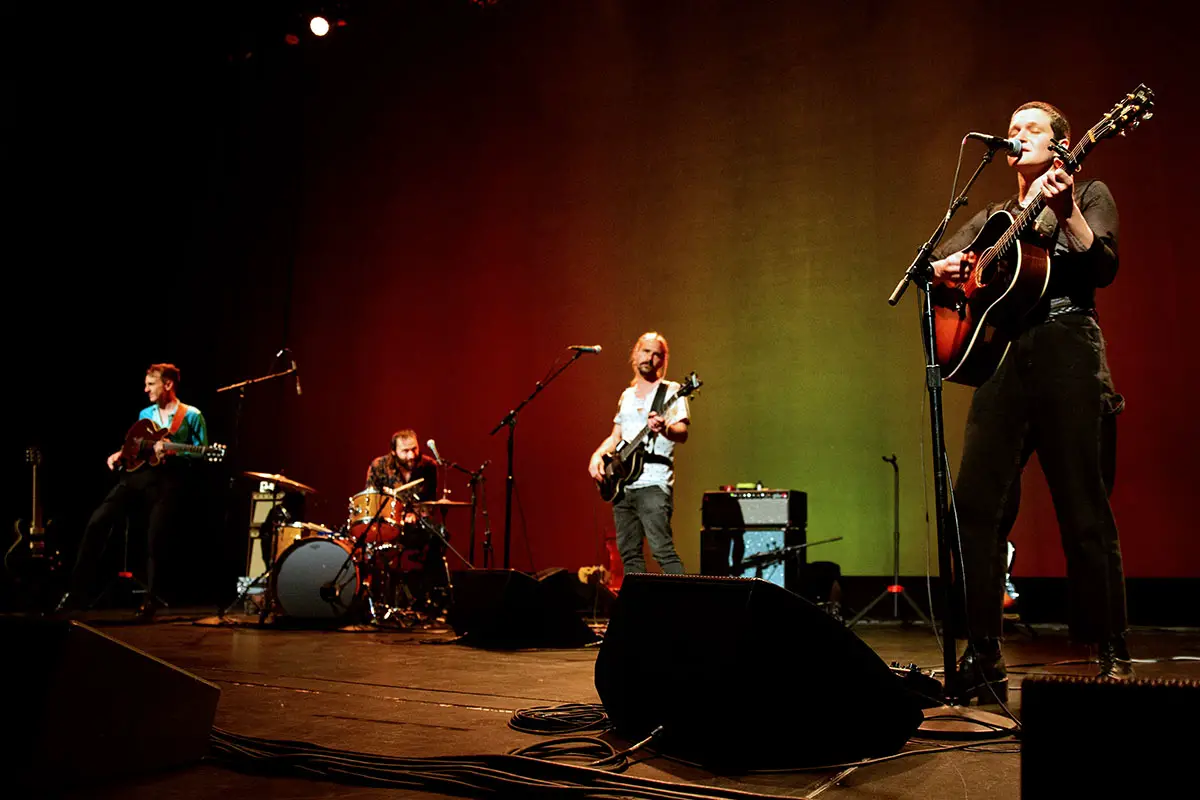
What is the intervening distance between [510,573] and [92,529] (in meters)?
Answer: 3.61

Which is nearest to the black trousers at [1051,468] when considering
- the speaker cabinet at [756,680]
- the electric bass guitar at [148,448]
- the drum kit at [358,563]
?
the speaker cabinet at [756,680]

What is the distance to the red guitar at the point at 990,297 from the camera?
2859 millimetres

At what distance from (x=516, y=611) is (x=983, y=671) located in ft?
8.54

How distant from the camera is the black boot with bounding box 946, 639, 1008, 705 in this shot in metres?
2.86

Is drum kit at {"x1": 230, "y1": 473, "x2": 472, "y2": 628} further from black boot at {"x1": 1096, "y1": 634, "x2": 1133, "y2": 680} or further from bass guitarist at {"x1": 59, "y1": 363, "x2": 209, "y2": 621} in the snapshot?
black boot at {"x1": 1096, "y1": 634, "x2": 1133, "y2": 680}

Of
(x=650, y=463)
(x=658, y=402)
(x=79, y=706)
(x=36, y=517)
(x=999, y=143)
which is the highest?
(x=999, y=143)

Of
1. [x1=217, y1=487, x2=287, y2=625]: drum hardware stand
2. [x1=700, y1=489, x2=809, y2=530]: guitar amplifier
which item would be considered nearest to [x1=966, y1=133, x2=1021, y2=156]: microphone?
→ [x1=700, y1=489, x2=809, y2=530]: guitar amplifier

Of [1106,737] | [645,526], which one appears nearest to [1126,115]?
[1106,737]

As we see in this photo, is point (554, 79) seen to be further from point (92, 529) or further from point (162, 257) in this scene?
point (92, 529)

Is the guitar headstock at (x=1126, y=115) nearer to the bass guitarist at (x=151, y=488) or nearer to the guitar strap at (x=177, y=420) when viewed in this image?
the bass guitarist at (x=151, y=488)

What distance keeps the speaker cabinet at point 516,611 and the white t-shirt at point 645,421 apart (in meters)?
0.80

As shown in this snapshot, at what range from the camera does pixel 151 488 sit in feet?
21.8

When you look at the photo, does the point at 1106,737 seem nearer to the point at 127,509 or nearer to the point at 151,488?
the point at 151,488

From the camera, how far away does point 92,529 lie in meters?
6.58
